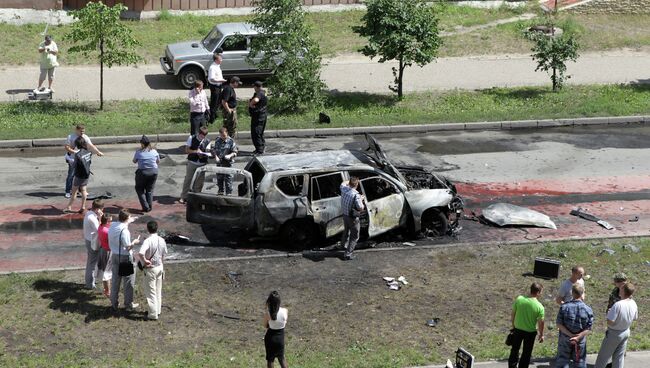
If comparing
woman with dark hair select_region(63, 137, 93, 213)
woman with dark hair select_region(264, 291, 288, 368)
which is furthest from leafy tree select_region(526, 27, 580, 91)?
woman with dark hair select_region(264, 291, 288, 368)

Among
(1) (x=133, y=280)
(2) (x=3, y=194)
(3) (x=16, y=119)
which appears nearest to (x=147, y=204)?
(2) (x=3, y=194)

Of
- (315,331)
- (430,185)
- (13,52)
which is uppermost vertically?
(13,52)

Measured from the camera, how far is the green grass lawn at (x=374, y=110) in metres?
27.0

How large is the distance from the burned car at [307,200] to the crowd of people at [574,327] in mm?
5243

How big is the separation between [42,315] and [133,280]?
1.46 meters

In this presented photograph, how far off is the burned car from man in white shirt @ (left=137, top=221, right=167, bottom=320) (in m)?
3.04

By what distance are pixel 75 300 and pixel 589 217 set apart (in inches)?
406

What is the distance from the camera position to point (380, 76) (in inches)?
1289

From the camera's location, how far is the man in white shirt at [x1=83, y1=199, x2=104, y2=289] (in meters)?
16.9

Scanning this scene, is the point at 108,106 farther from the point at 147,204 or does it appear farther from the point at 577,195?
the point at 577,195

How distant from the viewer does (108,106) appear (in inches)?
1137

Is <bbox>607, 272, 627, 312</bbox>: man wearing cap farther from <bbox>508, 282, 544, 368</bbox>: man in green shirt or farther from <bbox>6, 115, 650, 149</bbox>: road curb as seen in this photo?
<bbox>6, 115, 650, 149</bbox>: road curb

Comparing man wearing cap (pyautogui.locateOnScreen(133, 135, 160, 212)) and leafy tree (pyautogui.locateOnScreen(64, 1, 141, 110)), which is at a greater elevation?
leafy tree (pyautogui.locateOnScreen(64, 1, 141, 110))

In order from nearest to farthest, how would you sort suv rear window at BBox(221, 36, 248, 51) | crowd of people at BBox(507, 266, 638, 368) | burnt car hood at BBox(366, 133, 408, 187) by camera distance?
1. crowd of people at BBox(507, 266, 638, 368)
2. burnt car hood at BBox(366, 133, 408, 187)
3. suv rear window at BBox(221, 36, 248, 51)
